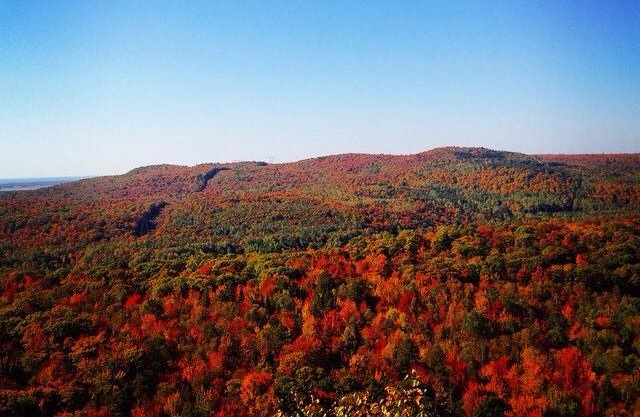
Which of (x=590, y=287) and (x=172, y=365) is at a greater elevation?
(x=590, y=287)

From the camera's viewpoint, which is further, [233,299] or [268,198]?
[268,198]

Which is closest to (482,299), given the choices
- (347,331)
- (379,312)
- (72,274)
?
(379,312)

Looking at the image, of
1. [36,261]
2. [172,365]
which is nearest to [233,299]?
[172,365]

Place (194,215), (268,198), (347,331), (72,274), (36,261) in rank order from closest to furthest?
(347,331) → (72,274) → (36,261) → (194,215) → (268,198)

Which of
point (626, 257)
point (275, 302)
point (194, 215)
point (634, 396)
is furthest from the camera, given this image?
point (194, 215)

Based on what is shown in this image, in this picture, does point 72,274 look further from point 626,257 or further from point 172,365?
point 626,257

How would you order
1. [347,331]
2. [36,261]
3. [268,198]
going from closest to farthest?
1. [347,331]
2. [36,261]
3. [268,198]

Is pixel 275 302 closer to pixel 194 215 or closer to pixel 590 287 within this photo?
pixel 590 287

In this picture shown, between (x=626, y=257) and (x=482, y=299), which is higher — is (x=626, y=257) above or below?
above

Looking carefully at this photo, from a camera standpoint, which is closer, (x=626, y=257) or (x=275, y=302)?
(x=626, y=257)
